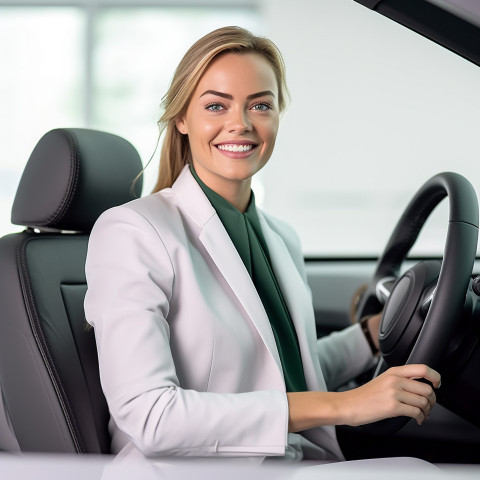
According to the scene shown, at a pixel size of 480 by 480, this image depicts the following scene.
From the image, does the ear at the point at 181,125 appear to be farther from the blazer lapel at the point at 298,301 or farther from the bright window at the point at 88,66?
the bright window at the point at 88,66

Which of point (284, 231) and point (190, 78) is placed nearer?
point (190, 78)

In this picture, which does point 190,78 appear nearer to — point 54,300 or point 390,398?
point 54,300

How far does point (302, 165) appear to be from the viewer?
469 centimetres

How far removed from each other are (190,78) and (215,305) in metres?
0.38

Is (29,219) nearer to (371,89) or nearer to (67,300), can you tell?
(67,300)

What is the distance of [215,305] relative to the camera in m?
1.17

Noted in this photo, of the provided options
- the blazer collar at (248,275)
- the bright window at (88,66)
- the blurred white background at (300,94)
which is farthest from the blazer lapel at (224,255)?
the bright window at (88,66)

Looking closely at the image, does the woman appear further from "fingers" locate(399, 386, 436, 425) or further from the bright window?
the bright window

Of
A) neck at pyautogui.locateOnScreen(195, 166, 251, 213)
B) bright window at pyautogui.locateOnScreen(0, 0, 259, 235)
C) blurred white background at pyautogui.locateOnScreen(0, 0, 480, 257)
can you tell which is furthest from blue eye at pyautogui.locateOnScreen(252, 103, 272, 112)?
bright window at pyautogui.locateOnScreen(0, 0, 259, 235)

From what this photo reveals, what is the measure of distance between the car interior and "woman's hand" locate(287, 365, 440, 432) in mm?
104

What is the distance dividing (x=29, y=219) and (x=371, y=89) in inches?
133

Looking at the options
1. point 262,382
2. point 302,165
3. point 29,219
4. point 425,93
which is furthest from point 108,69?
point 262,382

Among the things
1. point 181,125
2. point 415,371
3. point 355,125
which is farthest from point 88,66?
point 415,371

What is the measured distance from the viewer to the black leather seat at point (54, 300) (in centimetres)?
123
